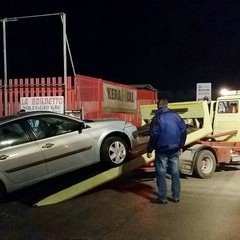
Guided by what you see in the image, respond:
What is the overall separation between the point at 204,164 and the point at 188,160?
515 millimetres

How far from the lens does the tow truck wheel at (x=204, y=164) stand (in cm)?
1045

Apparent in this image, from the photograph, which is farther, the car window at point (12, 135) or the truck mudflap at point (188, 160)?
the truck mudflap at point (188, 160)

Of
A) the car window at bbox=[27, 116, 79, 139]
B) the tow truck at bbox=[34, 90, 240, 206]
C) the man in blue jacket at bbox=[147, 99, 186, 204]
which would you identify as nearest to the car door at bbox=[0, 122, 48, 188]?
the car window at bbox=[27, 116, 79, 139]

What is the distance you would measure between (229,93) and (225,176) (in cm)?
257

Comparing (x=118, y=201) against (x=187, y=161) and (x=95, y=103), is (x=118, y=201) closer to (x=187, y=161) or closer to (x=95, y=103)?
(x=187, y=161)

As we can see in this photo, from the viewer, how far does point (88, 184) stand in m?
8.85

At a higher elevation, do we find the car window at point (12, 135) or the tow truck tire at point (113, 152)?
the car window at point (12, 135)

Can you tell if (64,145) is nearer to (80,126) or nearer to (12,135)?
(80,126)

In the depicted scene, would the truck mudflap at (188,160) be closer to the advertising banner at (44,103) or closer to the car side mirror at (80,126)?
the car side mirror at (80,126)

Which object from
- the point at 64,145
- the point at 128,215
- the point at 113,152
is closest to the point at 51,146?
the point at 64,145

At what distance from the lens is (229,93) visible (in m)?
12.6

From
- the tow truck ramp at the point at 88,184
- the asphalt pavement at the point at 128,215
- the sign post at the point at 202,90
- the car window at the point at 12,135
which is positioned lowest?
the asphalt pavement at the point at 128,215

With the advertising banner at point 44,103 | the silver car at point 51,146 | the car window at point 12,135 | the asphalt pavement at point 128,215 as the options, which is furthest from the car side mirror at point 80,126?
the advertising banner at point 44,103

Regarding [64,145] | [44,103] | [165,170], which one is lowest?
[165,170]
